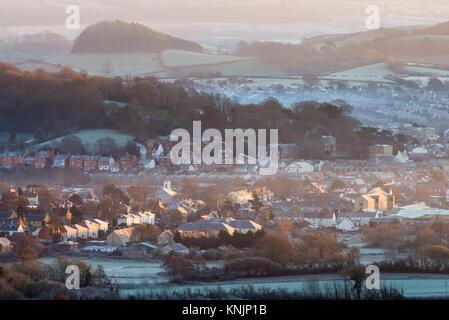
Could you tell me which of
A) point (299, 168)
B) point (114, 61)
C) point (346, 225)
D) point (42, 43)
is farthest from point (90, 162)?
point (114, 61)

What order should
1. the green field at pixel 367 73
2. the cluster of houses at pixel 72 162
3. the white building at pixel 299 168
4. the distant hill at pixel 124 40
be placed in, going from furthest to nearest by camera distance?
1. the green field at pixel 367 73
2. the distant hill at pixel 124 40
3. the cluster of houses at pixel 72 162
4. the white building at pixel 299 168

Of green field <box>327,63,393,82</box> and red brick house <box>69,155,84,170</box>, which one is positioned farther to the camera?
green field <box>327,63,393,82</box>

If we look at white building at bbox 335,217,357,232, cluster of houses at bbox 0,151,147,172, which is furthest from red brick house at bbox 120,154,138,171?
white building at bbox 335,217,357,232

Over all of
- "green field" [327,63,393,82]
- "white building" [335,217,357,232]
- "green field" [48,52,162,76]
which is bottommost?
"white building" [335,217,357,232]

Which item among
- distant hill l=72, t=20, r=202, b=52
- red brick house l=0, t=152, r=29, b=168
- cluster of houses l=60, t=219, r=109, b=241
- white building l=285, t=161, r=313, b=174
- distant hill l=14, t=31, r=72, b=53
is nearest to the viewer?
cluster of houses l=60, t=219, r=109, b=241

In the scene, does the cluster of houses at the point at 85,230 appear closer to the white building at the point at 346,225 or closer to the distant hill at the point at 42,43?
the white building at the point at 346,225

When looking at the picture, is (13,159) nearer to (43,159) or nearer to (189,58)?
(43,159)

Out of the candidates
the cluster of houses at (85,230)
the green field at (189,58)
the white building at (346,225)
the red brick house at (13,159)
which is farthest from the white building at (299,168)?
the green field at (189,58)

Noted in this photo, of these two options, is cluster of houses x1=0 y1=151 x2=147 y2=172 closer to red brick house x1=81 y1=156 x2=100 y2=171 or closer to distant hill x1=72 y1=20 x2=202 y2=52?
red brick house x1=81 y1=156 x2=100 y2=171

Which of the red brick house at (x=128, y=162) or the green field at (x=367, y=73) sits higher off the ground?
the green field at (x=367, y=73)
